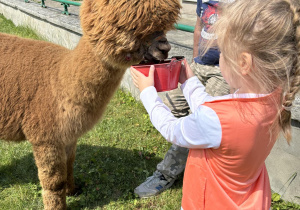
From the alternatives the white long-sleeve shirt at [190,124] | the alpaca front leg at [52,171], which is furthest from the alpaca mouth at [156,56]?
the alpaca front leg at [52,171]

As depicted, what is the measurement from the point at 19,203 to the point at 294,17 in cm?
278

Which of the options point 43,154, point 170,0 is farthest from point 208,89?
point 43,154

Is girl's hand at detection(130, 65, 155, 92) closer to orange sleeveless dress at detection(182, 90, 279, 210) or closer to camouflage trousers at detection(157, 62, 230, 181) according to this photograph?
orange sleeveless dress at detection(182, 90, 279, 210)

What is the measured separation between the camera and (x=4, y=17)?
33.8 feet

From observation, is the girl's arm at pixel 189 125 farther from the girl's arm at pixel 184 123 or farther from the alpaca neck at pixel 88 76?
the alpaca neck at pixel 88 76

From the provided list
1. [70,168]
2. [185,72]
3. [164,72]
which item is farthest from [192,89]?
[70,168]

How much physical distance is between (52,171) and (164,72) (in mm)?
1365

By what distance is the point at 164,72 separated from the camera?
1.53 metres

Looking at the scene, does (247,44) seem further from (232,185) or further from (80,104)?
(80,104)

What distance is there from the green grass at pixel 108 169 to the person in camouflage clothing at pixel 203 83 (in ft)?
0.39

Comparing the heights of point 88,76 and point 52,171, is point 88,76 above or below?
above

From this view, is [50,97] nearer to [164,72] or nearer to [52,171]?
[52,171]

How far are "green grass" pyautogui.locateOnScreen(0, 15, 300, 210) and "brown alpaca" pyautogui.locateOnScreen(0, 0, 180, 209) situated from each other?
0.51m

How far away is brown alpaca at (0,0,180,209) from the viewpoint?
1824mm
